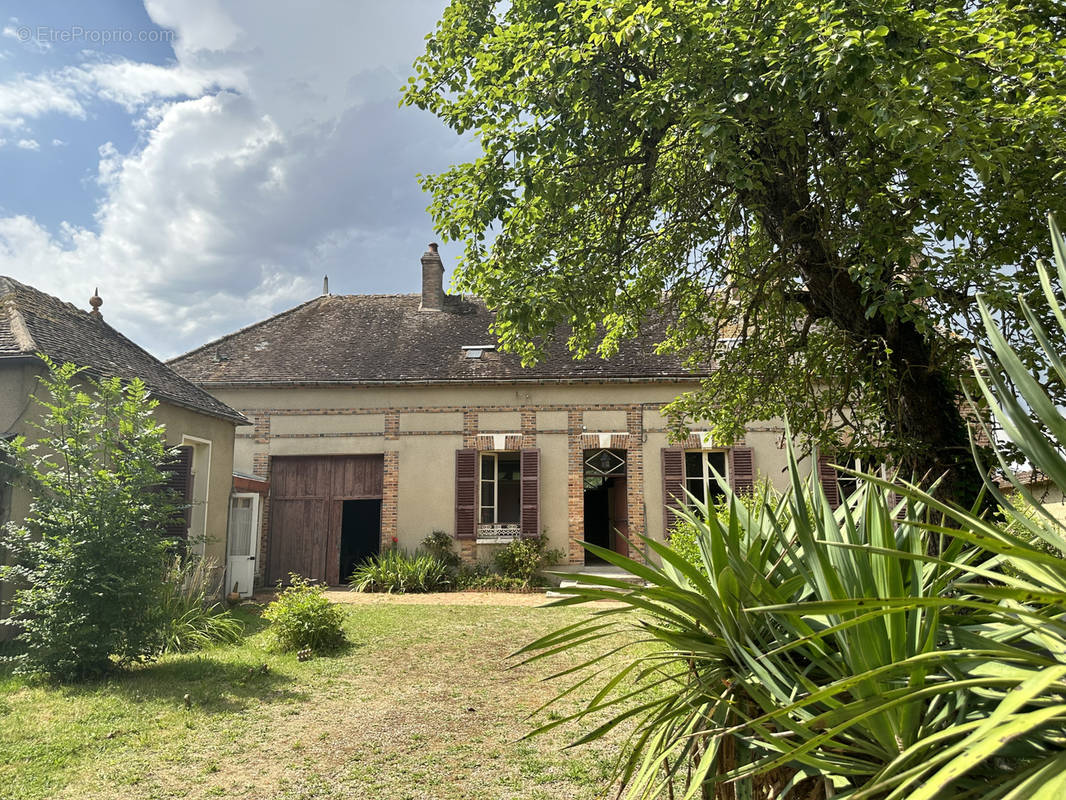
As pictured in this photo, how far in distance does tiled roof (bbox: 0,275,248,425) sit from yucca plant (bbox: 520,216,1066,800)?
25.0ft

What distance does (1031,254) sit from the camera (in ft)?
14.6

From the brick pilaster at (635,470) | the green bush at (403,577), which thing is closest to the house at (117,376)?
the green bush at (403,577)

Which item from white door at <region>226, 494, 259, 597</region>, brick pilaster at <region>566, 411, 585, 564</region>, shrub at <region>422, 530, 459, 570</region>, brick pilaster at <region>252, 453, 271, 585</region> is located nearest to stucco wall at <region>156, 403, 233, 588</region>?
white door at <region>226, 494, 259, 597</region>

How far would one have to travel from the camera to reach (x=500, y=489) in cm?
1523

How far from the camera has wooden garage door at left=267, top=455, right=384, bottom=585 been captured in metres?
14.8

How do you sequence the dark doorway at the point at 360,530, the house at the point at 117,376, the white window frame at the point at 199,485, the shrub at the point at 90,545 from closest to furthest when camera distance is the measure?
1. the shrub at the point at 90,545
2. the house at the point at 117,376
3. the white window frame at the point at 199,485
4. the dark doorway at the point at 360,530

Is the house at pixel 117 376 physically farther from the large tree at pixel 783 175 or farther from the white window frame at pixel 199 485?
the large tree at pixel 783 175

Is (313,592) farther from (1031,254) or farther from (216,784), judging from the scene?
(1031,254)

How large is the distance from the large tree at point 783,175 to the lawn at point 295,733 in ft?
10.5

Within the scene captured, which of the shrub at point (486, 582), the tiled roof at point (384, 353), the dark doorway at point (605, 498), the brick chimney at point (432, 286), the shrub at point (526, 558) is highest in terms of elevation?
the brick chimney at point (432, 286)

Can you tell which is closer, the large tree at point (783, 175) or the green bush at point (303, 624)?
the large tree at point (783, 175)

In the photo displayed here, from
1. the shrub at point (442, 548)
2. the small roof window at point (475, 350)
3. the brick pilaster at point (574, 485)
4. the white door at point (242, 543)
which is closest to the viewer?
the white door at point (242, 543)

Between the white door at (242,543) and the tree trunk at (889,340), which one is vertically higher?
the tree trunk at (889,340)

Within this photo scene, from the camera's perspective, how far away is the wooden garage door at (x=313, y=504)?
1477 centimetres
